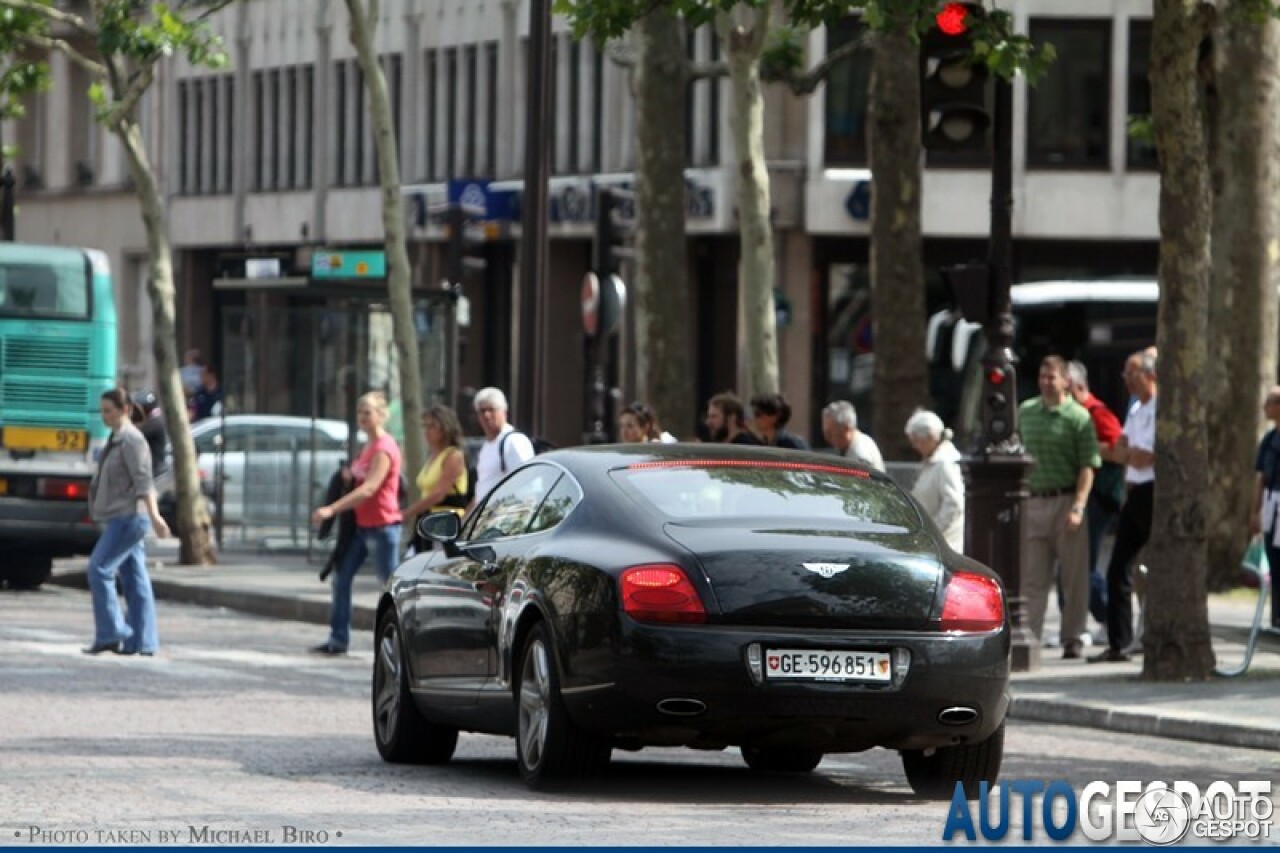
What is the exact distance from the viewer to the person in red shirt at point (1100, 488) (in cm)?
2297

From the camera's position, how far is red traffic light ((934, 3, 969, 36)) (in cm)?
2008

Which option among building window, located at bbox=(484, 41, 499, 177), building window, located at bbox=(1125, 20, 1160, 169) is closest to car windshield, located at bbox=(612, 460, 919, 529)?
building window, located at bbox=(1125, 20, 1160, 169)

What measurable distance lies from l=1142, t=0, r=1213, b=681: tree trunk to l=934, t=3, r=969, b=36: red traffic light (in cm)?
121

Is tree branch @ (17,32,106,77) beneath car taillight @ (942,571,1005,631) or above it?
above

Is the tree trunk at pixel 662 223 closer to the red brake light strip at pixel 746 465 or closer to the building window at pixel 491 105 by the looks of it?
the red brake light strip at pixel 746 465

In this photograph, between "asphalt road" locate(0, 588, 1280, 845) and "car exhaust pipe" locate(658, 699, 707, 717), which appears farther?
"car exhaust pipe" locate(658, 699, 707, 717)

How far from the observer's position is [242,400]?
34.2 m

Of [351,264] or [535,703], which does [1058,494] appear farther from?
[351,264]

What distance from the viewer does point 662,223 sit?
107 feet

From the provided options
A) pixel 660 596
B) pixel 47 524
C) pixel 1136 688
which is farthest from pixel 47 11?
pixel 660 596

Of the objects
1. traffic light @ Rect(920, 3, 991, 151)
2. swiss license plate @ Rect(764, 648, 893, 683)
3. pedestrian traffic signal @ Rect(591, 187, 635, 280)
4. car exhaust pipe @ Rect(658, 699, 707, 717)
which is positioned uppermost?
traffic light @ Rect(920, 3, 991, 151)

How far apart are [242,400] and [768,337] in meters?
6.69

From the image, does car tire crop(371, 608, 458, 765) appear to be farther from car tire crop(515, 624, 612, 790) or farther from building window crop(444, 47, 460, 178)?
building window crop(444, 47, 460, 178)

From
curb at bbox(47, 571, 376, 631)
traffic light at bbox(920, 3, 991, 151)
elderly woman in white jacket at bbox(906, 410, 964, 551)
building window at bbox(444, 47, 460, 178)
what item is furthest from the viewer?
building window at bbox(444, 47, 460, 178)
